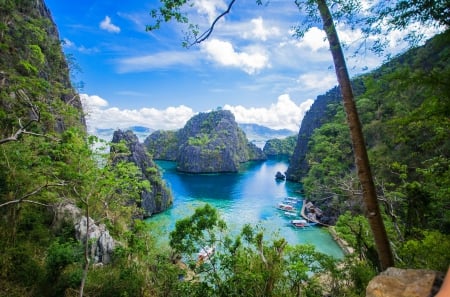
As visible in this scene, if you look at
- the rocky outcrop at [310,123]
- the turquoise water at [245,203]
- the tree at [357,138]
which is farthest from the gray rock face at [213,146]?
the tree at [357,138]

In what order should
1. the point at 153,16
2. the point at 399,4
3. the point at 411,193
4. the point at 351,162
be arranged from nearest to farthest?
the point at 399,4 < the point at 153,16 < the point at 411,193 < the point at 351,162

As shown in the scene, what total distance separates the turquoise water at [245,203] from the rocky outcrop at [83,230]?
24.5 ft

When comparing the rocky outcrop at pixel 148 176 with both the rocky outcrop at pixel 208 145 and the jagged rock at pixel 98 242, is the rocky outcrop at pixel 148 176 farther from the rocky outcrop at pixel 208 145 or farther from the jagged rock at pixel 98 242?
the rocky outcrop at pixel 208 145

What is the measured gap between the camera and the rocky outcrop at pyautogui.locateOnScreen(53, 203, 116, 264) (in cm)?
986

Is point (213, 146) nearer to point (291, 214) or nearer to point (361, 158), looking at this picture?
point (291, 214)

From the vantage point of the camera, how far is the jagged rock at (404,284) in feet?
7.86

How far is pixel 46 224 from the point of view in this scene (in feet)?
33.2

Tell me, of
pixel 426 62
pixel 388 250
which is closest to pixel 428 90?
pixel 388 250

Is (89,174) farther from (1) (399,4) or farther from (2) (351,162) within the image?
(2) (351,162)

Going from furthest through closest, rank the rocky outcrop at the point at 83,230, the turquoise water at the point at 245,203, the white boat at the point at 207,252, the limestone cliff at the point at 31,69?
the turquoise water at the point at 245,203, the limestone cliff at the point at 31,69, the rocky outcrop at the point at 83,230, the white boat at the point at 207,252

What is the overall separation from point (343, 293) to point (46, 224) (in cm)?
1171

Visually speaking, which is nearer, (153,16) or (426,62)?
(153,16)

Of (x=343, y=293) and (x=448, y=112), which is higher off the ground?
(x=448, y=112)

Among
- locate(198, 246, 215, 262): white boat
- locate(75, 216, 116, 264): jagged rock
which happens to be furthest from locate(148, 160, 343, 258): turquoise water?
locate(75, 216, 116, 264): jagged rock
